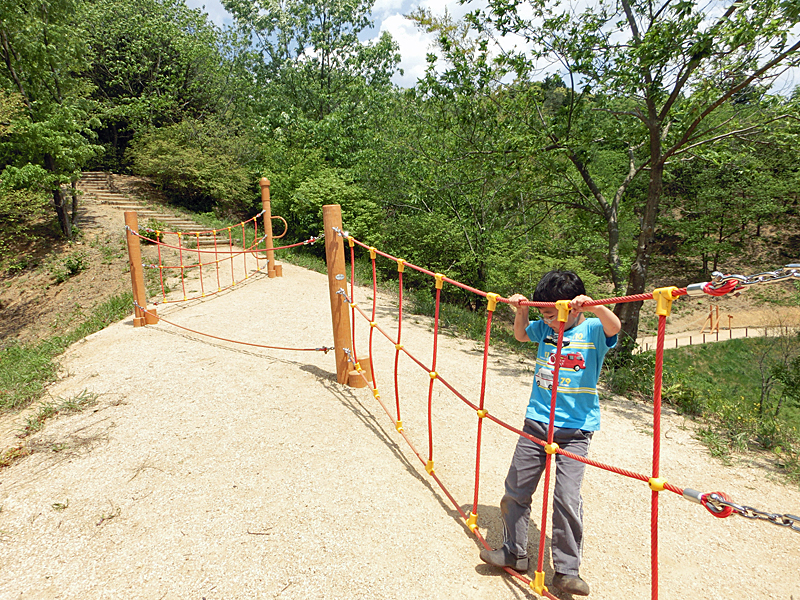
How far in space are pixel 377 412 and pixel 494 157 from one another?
18.6ft

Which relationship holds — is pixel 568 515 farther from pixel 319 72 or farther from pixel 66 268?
pixel 319 72

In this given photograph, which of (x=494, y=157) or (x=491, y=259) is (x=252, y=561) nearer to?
(x=494, y=157)

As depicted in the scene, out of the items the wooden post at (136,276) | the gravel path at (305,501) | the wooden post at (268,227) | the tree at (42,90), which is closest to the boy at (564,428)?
the gravel path at (305,501)

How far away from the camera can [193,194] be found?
64.4 feet

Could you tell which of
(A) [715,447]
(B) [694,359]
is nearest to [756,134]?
(A) [715,447]

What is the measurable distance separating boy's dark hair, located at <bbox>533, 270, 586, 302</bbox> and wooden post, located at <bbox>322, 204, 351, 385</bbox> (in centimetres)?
262

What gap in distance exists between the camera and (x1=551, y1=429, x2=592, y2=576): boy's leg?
226 cm

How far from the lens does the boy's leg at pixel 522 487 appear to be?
94.1 inches

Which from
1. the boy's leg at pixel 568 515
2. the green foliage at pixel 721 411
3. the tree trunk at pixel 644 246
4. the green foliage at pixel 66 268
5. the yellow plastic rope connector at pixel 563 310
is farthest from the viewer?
the green foliage at pixel 66 268

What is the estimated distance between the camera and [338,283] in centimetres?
482

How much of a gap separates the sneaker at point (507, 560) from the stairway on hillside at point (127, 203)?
14412 millimetres

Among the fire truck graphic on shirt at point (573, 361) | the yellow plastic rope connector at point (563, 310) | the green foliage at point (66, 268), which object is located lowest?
the green foliage at point (66, 268)

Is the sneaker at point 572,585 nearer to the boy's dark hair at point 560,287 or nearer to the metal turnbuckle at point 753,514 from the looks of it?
the metal turnbuckle at point 753,514

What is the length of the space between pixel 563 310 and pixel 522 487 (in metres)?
0.89
